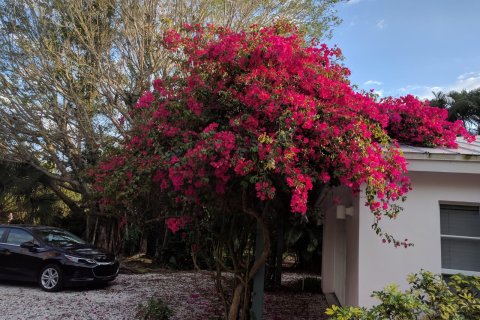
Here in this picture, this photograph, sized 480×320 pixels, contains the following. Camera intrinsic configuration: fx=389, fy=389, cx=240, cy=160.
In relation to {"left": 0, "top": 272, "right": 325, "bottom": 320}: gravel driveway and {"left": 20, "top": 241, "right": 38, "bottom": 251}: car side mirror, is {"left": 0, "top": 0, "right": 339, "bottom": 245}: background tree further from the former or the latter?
{"left": 0, "top": 272, "right": 325, "bottom": 320}: gravel driveway

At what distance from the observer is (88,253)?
938cm

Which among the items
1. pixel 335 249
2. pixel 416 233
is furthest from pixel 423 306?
pixel 335 249

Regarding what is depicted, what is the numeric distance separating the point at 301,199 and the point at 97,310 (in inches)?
215

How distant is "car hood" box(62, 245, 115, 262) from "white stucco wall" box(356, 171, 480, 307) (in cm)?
663

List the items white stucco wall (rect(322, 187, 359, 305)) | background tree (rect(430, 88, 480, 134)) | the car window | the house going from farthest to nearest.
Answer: background tree (rect(430, 88, 480, 134)) < the car window < white stucco wall (rect(322, 187, 359, 305)) < the house

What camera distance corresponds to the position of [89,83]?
38.5 ft

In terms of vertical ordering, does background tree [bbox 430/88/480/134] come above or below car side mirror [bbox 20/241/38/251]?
above

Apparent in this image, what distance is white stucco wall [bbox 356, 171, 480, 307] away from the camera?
494 cm

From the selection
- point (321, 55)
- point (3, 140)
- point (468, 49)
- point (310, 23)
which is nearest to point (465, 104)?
point (468, 49)

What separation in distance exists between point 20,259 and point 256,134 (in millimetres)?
7866

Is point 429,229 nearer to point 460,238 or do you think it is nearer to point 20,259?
point 460,238

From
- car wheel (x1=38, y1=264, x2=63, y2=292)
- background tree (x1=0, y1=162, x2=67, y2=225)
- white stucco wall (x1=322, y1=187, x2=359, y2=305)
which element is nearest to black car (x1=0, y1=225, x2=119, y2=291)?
car wheel (x1=38, y1=264, x2=63, y2=292)

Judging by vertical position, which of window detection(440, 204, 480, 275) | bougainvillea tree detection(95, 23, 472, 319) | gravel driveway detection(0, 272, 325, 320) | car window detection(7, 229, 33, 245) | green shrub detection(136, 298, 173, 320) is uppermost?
bougainvillea tree detection(95, 23, 472, 319)

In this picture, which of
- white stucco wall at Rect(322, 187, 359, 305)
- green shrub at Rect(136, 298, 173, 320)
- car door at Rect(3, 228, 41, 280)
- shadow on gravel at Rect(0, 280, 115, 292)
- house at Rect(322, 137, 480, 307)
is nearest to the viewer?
house at Rect(322, 137, 480, 307)
